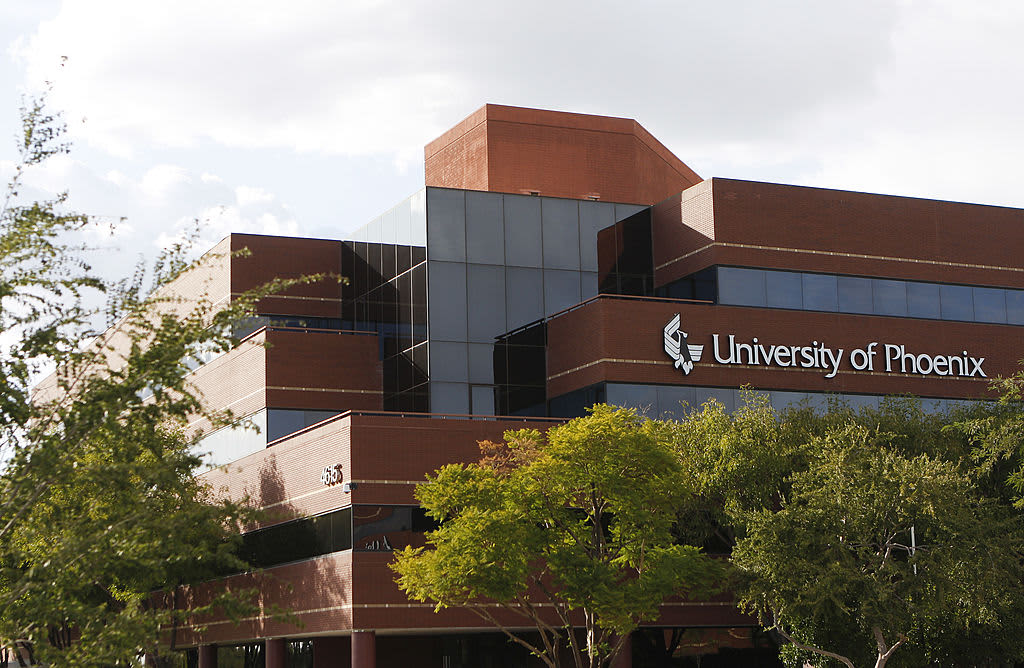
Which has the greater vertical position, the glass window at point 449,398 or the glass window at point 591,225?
the glass window at point 591,225

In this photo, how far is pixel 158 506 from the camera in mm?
49188

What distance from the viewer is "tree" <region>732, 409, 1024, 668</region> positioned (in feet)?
128

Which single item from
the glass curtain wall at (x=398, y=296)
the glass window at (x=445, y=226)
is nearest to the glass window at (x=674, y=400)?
the glass curtain wall at (x=398, y=296)

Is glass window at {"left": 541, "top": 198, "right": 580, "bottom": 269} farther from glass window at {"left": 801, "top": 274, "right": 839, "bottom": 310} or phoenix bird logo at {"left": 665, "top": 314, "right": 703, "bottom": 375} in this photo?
glass window at {"left": 801, "top": 274, "right": 839, "bottom": 310}

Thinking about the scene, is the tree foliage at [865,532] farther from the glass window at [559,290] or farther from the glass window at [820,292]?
the glass window at [559,290]

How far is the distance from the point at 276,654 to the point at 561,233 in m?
19.7

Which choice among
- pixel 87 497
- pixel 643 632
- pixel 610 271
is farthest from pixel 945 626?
pixel 87 497

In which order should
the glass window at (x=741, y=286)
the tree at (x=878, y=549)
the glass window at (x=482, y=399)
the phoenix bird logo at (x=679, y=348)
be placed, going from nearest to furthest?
the tree at (x=878, y=549), the phoenix bird logo at (x=679, y=348), the glass window at (x=482, y=399), the glass window at (x=741, y=286)

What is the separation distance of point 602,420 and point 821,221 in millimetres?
20154

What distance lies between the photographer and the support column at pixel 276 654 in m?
51.8

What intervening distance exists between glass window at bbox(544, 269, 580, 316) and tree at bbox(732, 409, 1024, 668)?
15555 millimetres

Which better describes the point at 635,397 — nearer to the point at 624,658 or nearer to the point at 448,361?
the point at 448,361

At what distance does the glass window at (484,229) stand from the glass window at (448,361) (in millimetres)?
3621

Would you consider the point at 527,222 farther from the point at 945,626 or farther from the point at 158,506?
the point at 945,626
